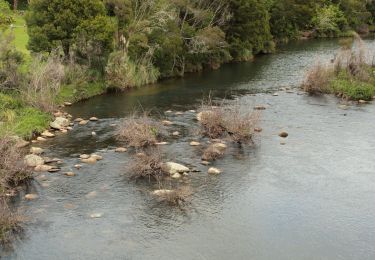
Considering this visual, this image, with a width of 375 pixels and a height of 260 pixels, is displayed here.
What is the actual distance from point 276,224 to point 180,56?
99.7ft

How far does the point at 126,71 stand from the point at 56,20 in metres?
6.57

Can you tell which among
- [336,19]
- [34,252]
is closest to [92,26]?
[34,252]

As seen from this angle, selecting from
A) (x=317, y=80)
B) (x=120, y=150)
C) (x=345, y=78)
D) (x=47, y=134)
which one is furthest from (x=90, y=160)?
(x=345, y=78)

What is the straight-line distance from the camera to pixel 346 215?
1966 centimetres

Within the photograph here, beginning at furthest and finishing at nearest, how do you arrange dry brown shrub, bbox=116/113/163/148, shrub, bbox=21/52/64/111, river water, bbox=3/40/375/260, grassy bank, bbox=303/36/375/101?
grassy bank, bbox=303/36/375/101, shrub, bbox=21/52/64/111, dry brown shrub, bbox=116/113/163/148, river water, bbox=3/40/375/260

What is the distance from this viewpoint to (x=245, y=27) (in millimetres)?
53625

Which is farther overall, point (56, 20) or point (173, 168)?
point (56, 20)

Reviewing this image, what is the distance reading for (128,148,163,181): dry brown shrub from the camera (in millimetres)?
22703

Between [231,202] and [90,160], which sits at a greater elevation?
[90,160]

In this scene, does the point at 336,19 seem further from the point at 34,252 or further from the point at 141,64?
the point at 34,252

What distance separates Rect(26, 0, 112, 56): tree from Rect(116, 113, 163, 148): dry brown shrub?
39.1 feet

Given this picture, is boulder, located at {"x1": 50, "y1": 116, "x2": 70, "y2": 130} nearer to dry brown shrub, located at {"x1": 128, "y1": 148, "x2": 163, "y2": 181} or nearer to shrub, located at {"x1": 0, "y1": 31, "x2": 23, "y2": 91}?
shrub, located at {"x1": 0, "y1": 31, "x2": 23, "y2": 91}

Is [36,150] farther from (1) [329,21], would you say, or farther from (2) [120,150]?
(1) [329,21]

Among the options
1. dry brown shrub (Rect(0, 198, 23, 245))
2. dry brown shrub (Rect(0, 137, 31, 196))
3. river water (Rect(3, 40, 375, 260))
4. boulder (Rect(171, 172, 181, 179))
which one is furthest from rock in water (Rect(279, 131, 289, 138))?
dry brown shrub (Rect(0, 198, 23, 245))
